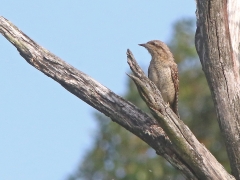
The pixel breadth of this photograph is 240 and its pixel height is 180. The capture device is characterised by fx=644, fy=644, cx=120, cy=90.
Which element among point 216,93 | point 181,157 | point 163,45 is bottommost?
point 181,157

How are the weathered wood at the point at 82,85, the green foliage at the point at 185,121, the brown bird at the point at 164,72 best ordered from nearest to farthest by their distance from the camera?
the weathered wood at the point at 82,85 → the brown bird at the point at 164,72 → the green foliage at the point at 185,121

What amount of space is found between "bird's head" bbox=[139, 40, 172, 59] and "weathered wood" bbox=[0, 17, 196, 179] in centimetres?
250

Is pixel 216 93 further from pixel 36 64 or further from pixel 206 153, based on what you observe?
pixel 36 64

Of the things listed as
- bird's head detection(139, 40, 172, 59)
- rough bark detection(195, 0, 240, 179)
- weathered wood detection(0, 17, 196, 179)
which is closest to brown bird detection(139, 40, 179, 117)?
bird's head detection(139, 40, 172, 59)

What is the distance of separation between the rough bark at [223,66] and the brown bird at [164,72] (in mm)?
2019

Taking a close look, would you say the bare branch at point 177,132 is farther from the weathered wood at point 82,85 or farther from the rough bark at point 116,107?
the weathered wood at point 82,85

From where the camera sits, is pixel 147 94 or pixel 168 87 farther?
pixel 168 87

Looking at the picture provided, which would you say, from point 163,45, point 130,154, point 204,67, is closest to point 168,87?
point 163,45

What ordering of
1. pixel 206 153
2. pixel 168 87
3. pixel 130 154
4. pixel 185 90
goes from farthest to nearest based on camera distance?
pixel 185 90 < pixel 130 154 < pixel 168 87 < pixel 206 153

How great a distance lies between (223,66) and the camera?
24.2 ft

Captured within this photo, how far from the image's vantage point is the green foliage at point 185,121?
14.1 meters

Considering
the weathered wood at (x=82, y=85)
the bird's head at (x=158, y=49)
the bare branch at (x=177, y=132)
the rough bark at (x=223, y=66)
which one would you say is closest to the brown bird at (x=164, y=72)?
the bird's head at (x=158, y=49)

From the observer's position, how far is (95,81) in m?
7.43

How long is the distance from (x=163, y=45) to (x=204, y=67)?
2394mm
